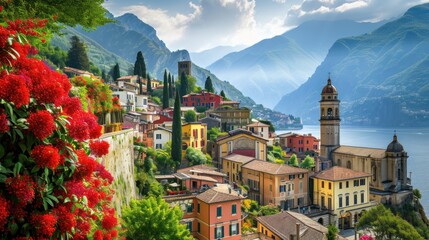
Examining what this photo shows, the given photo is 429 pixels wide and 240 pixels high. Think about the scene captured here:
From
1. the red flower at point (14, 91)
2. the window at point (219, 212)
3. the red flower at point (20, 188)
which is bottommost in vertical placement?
the window at point (219, 212)

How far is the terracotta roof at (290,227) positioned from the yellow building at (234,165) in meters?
14.7

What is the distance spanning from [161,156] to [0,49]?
127ft

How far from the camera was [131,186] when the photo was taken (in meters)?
22.0

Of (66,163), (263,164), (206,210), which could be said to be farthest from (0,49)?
(263,164)

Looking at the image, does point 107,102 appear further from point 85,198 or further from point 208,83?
point 208,83

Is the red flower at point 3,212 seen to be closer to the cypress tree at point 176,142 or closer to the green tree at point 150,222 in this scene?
the green tree at point 150,222

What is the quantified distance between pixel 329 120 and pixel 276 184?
24.7 metres

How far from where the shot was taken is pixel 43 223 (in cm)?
405

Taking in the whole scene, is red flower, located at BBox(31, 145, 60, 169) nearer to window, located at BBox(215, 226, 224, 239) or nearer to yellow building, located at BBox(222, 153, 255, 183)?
window, located at BBox(215, 226, 224, 239)

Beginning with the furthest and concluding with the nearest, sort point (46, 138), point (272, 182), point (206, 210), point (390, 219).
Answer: point (272, 182)
point (390, 219)
point (206, 210)
point (46, 138)

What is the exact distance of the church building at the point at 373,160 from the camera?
53469 mm

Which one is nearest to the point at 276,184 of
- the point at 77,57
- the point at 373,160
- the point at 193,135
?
the point at 193,135

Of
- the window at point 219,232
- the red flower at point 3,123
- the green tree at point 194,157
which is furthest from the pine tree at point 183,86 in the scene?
the red flower at point 3,123

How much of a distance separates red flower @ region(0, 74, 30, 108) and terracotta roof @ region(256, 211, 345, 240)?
1098 inches
